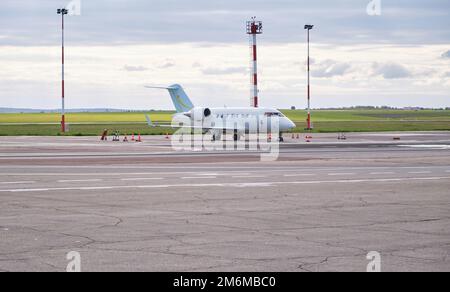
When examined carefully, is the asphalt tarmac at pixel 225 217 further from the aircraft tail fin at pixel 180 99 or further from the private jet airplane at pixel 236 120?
the aircraft tail fin at pixel 180 99

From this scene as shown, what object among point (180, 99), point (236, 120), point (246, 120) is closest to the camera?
point (246, 120)

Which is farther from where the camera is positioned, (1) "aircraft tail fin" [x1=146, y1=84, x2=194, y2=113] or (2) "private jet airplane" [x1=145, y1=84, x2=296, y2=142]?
(1) "aircraft tail fin" [x1=146, y1=84, x2=194, y2=113]

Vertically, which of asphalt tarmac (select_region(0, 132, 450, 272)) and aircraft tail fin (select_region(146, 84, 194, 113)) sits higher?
aircraft tail fin (select_region(146, 84, 194, 113))

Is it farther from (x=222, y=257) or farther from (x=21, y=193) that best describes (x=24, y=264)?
(x=21, y=193)

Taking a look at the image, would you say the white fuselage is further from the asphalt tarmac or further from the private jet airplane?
the asphalt tarmac

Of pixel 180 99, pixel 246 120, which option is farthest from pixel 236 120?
pixel 180 99

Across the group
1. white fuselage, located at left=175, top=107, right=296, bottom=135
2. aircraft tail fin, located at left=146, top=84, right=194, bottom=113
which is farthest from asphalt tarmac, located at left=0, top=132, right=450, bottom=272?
aircraft tail fin, located at left=146, top=84, right=194, bottom=113

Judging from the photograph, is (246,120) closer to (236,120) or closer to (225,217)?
(236,120)

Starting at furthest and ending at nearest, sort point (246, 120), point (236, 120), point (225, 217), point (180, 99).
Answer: point (180, 99)
point (236, 120)
point (246, 120)
point (225, 217)

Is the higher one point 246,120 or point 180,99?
point 180,99

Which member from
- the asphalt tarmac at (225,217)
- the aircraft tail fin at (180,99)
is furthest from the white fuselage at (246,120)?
the asphalt tarmac at (225,217)
